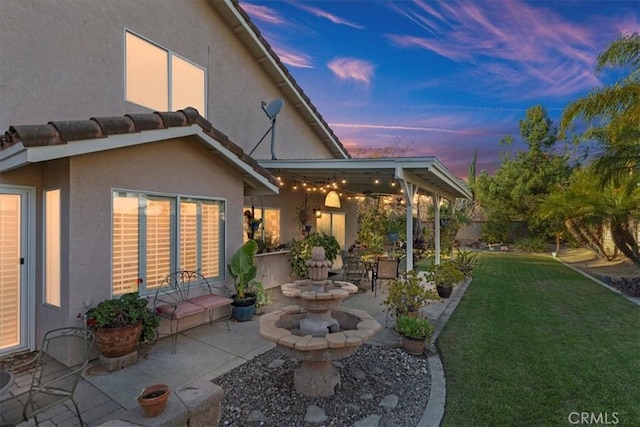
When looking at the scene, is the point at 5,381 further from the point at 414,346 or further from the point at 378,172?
the point at 378,172

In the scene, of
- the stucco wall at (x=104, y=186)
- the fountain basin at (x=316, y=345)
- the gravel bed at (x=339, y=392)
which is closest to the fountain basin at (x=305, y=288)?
the fountain basin at (x=316, y=345)

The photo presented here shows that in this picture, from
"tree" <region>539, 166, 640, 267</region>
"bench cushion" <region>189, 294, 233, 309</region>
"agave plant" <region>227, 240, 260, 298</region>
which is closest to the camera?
"bench cushion" <region>189, 294, 233, 309</region>

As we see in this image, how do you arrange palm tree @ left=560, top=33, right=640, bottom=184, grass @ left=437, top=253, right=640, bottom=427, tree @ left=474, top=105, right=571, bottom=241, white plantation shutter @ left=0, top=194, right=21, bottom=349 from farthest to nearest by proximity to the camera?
tree @ left=474, top=105, right=571, bottom=241 < palm tree @ left=560, top=33, right=640, bottom=184 < white plantation shutter @ left=0, top=194, right=21, bottom=349 < grass @ left=437, top=253, right=640, bottom=427

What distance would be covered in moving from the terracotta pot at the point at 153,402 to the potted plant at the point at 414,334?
3899 millimetres

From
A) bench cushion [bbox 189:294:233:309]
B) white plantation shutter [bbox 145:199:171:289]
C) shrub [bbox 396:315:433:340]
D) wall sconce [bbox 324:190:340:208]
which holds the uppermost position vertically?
wall sconce [bbox 324:190:340:208]

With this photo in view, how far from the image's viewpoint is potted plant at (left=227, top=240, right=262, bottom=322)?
22.9 ft

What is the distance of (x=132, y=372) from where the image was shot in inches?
A: 183

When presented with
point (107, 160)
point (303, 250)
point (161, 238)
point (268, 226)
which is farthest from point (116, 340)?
point (303, 250)

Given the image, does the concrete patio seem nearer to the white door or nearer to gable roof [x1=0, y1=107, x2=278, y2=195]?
the white door

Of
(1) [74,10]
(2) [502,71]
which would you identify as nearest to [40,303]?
(1) [74,10]

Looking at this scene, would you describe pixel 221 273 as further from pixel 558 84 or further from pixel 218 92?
pixel 558 84

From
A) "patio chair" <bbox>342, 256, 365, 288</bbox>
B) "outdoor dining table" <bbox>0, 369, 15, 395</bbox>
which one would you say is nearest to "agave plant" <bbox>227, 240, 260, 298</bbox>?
"patio chair" <bbox>342, 256, 365, 288</bbox>

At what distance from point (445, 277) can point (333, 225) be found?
6136 mm

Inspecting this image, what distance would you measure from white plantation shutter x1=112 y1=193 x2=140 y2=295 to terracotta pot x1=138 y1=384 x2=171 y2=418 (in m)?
3.15
